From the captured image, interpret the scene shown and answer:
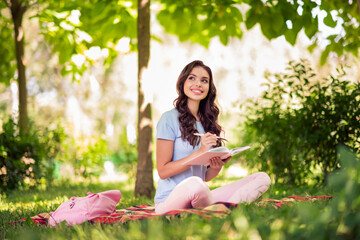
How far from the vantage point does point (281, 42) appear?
23219 millimetres

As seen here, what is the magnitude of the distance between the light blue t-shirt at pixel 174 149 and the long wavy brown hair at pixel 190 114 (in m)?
0.05

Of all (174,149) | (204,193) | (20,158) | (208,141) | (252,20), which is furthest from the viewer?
(20,158)

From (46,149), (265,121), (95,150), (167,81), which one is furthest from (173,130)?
(167,81)

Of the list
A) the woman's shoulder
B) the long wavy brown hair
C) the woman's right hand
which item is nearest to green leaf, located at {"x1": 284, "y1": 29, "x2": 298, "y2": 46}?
the long wavy brown hair

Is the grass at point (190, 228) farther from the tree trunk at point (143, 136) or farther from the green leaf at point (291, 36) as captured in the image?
the green leaf at point (291, 36)

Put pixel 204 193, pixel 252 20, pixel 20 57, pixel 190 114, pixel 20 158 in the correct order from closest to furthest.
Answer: pixel 204 193 < pixel 190 114 < pixel 252 20 < pixel 20 158 < pixel 20 57

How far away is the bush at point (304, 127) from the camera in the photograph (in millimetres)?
5102

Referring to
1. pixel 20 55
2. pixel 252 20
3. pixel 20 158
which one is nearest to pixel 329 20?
pixel 252 20

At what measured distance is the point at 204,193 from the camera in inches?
116

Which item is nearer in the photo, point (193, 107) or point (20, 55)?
point (193, 107)

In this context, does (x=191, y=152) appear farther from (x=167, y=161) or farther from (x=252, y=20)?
(x=252, y=20)

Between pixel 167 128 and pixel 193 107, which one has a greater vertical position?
pixel 193 107

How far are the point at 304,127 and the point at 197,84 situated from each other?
2.24m

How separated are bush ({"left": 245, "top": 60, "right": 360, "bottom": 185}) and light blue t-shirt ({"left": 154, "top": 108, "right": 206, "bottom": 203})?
2.32 m
